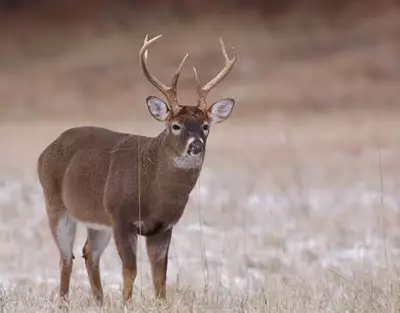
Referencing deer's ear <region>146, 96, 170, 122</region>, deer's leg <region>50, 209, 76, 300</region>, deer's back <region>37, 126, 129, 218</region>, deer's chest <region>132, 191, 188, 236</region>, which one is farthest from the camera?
deer's leg <region>50, 209, 76, 300</region>

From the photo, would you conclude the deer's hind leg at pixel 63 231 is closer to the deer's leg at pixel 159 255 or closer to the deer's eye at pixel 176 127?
the deer's leg at pixel 159 255

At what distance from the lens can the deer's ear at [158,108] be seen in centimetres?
909

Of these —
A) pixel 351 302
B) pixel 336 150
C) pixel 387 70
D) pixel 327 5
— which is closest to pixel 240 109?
pixel 387 70

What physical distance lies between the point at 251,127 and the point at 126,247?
80.9 ft

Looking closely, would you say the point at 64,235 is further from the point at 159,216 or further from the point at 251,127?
the point at 251,127

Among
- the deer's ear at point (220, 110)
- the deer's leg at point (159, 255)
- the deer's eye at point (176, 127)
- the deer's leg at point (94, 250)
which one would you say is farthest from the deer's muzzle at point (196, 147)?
the deer's leg at point (94, 250)

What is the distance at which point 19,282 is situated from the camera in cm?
1127

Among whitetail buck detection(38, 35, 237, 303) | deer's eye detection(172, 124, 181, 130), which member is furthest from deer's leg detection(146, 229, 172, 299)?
deer's eye detection(172, 124, 181, 130)

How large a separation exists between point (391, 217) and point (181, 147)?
23.9 feet

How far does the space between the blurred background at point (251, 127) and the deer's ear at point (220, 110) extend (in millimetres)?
1144

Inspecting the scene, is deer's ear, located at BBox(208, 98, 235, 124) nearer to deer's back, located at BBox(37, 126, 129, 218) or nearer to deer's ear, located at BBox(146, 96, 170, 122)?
deer's ear, located at BBox(146, 96, 170, 122)

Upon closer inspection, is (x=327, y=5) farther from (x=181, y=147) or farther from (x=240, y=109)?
(x=181, y=147)

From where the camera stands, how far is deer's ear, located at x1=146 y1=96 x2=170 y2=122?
29.8 ft

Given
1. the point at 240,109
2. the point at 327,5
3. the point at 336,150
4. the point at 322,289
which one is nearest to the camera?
the point at 322,289
